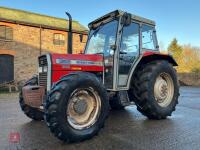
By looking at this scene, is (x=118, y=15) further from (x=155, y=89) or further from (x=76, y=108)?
(x=76, y=108)

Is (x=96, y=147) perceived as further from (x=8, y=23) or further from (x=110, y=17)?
(x=8, y=23)

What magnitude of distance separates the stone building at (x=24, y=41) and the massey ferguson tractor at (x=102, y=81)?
13.4 meters

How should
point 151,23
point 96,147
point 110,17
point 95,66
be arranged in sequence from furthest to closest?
point 151,23, point 110,17, point 95,66, point 96,147

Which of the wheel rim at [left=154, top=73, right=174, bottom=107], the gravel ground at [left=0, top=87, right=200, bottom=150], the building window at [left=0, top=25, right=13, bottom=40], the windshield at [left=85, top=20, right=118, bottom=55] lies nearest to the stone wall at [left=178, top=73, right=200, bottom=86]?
the building window at [left=0, top=25, right=13, bottom=40]

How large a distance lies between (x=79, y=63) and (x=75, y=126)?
1.39 metres

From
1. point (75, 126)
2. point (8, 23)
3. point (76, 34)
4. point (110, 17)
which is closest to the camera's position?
point (75, 126)

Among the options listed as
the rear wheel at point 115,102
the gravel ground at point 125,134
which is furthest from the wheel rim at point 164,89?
the rear wheel at point 115,102

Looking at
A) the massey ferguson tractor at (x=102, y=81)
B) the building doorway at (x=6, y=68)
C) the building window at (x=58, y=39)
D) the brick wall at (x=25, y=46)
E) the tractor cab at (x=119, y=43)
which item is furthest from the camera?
the building window at (x=58, y=39)

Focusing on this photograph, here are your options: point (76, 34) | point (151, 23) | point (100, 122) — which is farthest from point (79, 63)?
point (76, 34)

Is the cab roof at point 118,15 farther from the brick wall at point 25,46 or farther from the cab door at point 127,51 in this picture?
the brick wall at point 25,46

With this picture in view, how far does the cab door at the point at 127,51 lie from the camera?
587 centimetres

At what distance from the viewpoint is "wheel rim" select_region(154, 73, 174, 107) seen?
6312 mm

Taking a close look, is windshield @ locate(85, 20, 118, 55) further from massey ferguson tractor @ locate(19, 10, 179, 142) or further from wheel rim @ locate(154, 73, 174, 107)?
wheel rim @ locate(154, 73, 174, 107)

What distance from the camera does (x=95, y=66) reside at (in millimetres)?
5566
